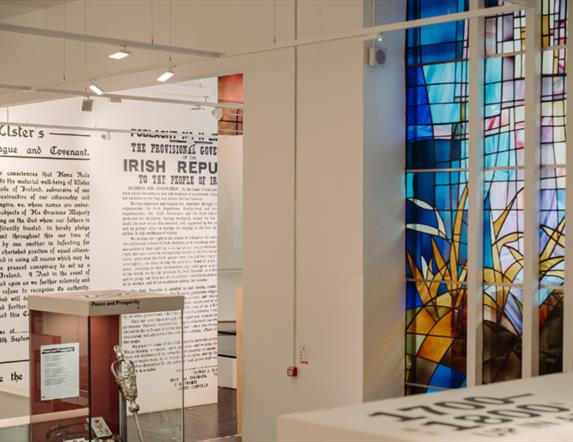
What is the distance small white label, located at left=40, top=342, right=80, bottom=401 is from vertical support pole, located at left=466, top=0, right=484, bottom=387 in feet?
11.1

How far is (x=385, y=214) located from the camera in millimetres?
9438

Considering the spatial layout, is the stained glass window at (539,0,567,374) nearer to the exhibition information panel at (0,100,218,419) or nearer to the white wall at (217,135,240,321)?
the exhibition information panel at (0,100,218,419)

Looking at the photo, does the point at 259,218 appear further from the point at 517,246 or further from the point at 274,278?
the point at 517,246

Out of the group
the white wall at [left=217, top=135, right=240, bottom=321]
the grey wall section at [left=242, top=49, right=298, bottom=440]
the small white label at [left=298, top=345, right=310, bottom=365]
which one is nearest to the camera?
the small white label at [left=298, top=345, right=310, bottom=365]

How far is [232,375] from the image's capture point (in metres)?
16.0

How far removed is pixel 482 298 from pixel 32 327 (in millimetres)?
4085

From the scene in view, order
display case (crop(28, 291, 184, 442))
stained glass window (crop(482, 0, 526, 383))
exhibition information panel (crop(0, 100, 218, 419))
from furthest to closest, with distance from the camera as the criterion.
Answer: exhibition information panel (crop(0, 100, 218, 419)), stained glass window (crop(482, 0, 526, 383)), display case (crop(28, 291, 184, 442))

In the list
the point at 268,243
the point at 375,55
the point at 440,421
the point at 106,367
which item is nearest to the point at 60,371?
the point at 106,367

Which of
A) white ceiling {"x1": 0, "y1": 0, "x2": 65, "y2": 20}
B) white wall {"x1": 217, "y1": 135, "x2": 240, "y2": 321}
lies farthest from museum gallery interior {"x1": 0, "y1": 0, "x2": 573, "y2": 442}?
white wall {"x1": 217, "y1": 135, "x2": 240, "y2": 321}

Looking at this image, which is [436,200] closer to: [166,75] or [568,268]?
[568,268]

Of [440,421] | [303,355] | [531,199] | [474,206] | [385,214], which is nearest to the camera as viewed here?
[440,421]

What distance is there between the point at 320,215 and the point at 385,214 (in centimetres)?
64

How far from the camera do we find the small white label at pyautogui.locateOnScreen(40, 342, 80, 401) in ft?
27.5

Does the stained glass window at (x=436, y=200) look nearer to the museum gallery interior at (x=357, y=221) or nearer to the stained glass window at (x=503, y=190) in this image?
the museum gallery interior at (x=357, y=221)
